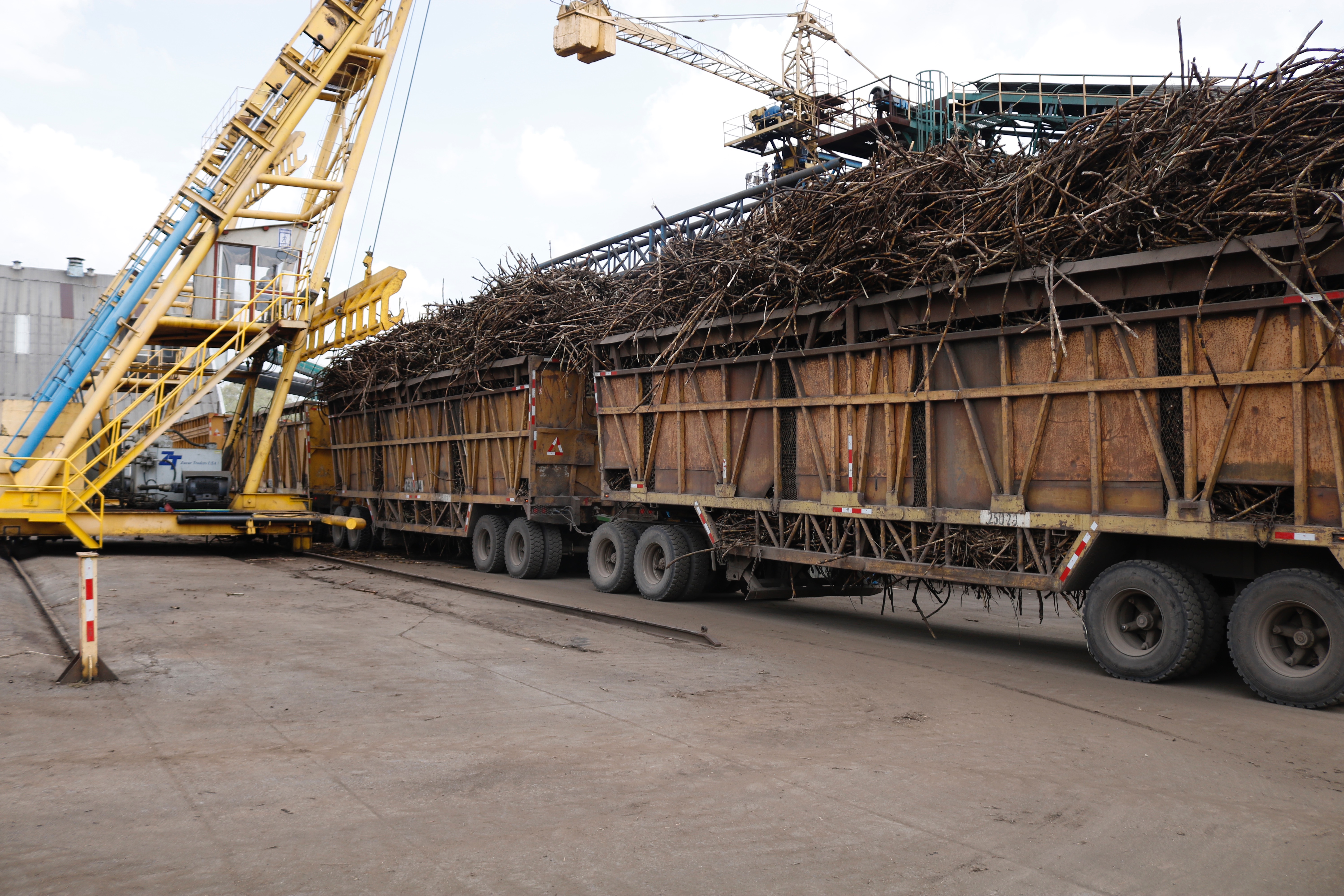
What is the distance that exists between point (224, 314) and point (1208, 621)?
17.9 metres

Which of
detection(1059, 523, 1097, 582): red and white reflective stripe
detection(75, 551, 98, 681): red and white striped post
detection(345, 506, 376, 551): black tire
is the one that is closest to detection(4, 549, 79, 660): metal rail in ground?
detection(75, 551, 98, 681): red and white striped post

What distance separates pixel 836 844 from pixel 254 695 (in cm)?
438

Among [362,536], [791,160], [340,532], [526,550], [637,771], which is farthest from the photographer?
[791,160]

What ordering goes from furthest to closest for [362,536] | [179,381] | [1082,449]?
[362,536]
[179,381]
[1082,449]

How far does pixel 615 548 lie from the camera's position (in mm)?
13625

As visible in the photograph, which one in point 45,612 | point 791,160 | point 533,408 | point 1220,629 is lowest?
point 45,612

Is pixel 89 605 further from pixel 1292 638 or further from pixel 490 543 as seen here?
pixel 490 543

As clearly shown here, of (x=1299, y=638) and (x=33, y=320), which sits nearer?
(x=1299, y=638)

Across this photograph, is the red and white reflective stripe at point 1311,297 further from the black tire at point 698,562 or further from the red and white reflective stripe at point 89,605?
the red and white reflective stripe at point 89,605

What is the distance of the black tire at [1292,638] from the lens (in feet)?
22.1

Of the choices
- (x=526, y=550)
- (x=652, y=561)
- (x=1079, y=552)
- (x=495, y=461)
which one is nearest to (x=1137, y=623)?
(x=1079, y=552)

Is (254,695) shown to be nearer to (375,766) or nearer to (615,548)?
(375,766)

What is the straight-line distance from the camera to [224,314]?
19.5 m

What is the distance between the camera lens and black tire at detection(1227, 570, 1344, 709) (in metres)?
6.73
